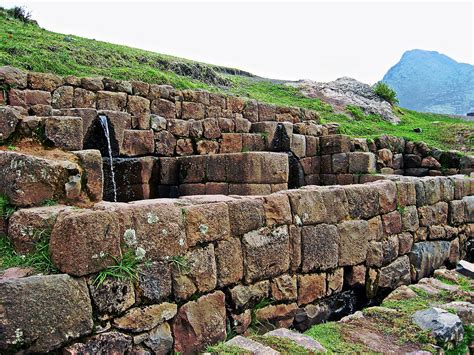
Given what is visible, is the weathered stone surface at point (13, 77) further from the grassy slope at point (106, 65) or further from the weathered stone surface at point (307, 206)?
the weathered stone surface at point (307, 206)

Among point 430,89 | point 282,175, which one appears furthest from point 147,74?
point 430,89

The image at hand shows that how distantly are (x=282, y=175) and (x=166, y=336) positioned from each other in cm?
536

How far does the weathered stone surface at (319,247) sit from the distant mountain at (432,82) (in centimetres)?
12742

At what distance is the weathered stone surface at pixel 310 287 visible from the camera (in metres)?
4.88

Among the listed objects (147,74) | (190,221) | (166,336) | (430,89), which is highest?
(430,89)

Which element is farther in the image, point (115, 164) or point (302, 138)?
point (302, 138)

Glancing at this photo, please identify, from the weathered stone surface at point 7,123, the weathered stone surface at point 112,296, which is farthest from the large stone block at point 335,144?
the weathered stone surface at point 112,296

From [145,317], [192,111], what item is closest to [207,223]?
[145,317]

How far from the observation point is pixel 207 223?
13.2 feet

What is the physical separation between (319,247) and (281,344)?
5.39ft

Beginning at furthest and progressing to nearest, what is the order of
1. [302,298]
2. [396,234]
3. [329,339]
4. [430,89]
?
1. [430,89]
2. [396,234]
3. [302,298]
4. [329,339]

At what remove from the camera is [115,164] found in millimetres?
9047

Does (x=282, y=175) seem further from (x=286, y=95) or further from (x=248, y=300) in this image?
(x=286, y=95)

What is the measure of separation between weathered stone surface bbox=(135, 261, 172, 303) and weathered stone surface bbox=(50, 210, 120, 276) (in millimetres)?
336
